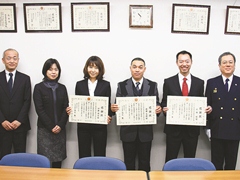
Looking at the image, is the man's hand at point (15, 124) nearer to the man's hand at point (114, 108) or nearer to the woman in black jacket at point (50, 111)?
the woman in black jacket at point (50, 111)

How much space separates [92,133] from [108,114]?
35 cm

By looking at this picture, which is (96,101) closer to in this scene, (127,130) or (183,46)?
(127,130)

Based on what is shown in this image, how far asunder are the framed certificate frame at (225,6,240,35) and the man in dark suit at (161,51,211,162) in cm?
92

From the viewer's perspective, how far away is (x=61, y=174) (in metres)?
1.72

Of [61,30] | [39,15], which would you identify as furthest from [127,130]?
[39,15]

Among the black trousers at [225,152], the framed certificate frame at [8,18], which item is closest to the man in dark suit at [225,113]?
the black trousers at [225,152]

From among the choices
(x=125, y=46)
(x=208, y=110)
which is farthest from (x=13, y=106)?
(x=208, y=110)

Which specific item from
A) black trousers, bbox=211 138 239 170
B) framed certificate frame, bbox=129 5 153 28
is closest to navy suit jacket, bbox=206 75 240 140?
black trousers, bbox=211 138 239 170

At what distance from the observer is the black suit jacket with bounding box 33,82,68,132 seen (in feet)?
9.02

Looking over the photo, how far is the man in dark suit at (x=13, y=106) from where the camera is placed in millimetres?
2865

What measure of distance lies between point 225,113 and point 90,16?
7.12ft

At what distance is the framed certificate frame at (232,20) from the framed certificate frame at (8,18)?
2975mm

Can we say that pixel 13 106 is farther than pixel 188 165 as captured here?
Yes

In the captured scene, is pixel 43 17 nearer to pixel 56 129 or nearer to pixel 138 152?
pixel 56 129
